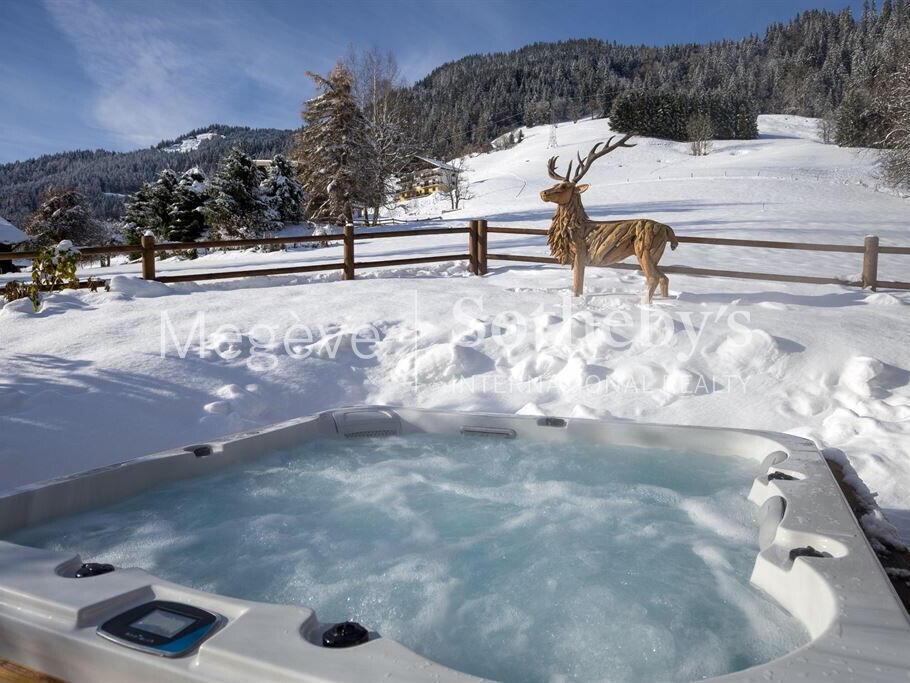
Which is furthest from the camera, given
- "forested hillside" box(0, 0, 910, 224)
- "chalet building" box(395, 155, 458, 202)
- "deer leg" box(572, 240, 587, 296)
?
"forested hillside" box(0, 0, 910, 224)

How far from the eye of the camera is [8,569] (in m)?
1.65

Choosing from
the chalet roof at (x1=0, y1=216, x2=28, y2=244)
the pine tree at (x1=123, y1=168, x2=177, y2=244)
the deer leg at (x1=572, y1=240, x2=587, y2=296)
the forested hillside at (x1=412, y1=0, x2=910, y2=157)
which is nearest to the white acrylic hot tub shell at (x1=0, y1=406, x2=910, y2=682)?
the deer leg at (x1=572, y1=240, x2=587, y2=296)

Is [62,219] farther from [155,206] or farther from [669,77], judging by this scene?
[669,77]

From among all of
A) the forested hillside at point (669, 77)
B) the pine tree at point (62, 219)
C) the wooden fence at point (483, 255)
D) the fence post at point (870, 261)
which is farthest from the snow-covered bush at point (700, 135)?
the pine tree at point (62, 219)

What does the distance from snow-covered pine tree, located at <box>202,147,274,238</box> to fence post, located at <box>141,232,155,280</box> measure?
1395 cm

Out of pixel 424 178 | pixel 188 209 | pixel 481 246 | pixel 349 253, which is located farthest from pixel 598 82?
pixel 349 253

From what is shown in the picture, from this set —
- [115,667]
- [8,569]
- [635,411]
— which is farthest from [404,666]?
[635,411]

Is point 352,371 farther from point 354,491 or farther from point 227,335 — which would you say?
point 354,491

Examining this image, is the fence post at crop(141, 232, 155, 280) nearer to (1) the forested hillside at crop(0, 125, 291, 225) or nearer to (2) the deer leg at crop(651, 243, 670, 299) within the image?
(2) the deer leg at crop(651, 243, 670, 299)

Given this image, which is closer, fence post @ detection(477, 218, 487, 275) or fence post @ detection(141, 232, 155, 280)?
fence post @ detection(141, 232, 155, 280)

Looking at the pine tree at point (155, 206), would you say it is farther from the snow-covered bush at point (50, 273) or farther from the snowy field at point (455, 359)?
the snowy field at point (455, 359)

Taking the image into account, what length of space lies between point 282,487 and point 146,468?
0.66 meters

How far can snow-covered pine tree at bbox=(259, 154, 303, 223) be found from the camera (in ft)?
77.4

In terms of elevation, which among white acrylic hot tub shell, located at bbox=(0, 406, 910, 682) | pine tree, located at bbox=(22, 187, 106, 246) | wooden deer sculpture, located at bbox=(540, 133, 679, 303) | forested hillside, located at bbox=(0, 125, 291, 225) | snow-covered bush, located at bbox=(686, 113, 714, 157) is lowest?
white acrylic hot tub shell, located at bbox=(0, 406, 910, 682)
